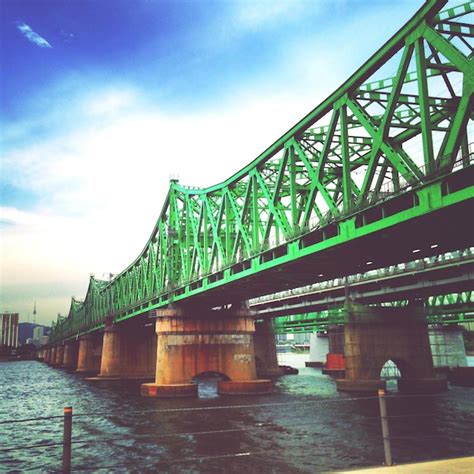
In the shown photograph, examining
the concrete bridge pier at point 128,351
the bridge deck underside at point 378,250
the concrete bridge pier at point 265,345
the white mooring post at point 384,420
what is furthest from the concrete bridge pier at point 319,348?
the white mooring post at point 384,420

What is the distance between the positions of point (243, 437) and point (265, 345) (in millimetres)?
69221

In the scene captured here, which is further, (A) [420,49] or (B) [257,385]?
(B) [257,385]

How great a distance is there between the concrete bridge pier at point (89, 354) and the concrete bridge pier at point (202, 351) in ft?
236

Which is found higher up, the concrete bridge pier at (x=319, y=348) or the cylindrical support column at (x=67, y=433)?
the concrete bridge pier at (x=319, y=348)

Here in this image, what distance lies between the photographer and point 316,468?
63.5 feet

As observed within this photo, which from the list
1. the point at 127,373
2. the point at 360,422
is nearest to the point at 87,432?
the point at 360,422

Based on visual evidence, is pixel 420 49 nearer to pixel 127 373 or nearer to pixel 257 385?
pixel 257 385

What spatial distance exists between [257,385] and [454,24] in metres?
38.6

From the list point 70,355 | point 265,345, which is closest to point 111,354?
point 265,345

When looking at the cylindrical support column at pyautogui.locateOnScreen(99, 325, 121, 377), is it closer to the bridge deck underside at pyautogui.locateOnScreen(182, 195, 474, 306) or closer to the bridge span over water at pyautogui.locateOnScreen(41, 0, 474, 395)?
the bridge span over water at pyautogui.locateOnScreen(41, 0, 474, 395)

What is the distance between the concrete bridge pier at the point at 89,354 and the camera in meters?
118

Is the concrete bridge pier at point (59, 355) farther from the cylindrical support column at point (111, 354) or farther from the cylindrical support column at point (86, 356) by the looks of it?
the cylindrical support column at point (111, 354)

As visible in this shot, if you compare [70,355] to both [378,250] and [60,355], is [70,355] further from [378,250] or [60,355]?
[378,250]

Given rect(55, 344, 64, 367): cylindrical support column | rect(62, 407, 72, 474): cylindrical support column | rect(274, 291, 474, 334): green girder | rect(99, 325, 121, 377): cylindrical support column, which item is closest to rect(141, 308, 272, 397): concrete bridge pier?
rect(274, 291, 474, 334): green girder
